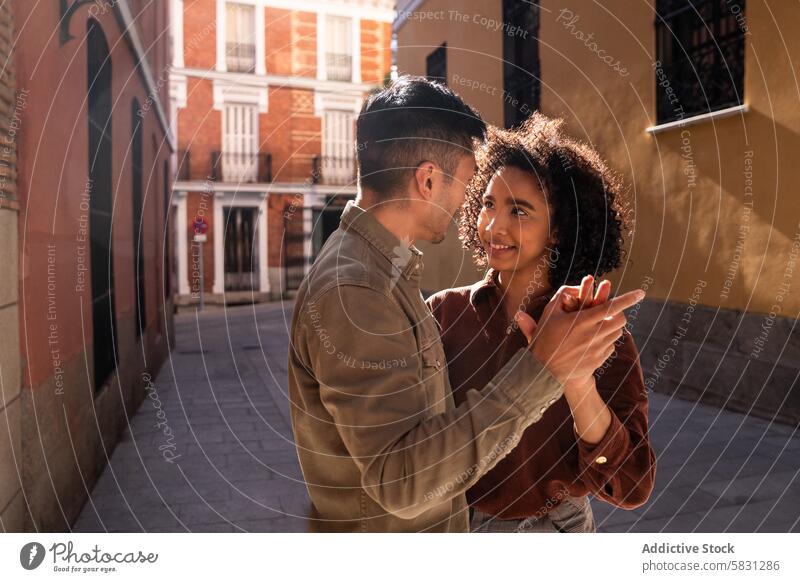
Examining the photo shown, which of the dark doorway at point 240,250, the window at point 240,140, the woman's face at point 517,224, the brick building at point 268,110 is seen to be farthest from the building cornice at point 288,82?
the woman's face at point 517,224

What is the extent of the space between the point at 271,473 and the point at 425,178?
3195 millimetres

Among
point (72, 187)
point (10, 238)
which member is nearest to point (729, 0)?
point (72, 187)

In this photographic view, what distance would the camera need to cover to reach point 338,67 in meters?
2.77

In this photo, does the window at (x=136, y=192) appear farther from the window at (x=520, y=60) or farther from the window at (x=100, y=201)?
the window at (x=520, y=60)

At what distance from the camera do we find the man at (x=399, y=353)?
1.13m

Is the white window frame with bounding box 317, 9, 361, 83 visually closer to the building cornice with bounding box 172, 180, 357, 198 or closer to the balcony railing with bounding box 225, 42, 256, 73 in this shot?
the balcony railing with bounding box 225, 42, 256, 73

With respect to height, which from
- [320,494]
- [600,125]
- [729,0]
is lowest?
[320,494]

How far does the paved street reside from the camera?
333 centimetres

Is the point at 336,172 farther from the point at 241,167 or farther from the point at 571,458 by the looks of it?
the point at 571,458

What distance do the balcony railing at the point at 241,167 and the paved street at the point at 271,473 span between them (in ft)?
2.17

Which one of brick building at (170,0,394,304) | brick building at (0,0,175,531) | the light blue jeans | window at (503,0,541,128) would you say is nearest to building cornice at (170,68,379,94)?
brick building at (170,0,394,304)

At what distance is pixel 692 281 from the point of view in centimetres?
554
